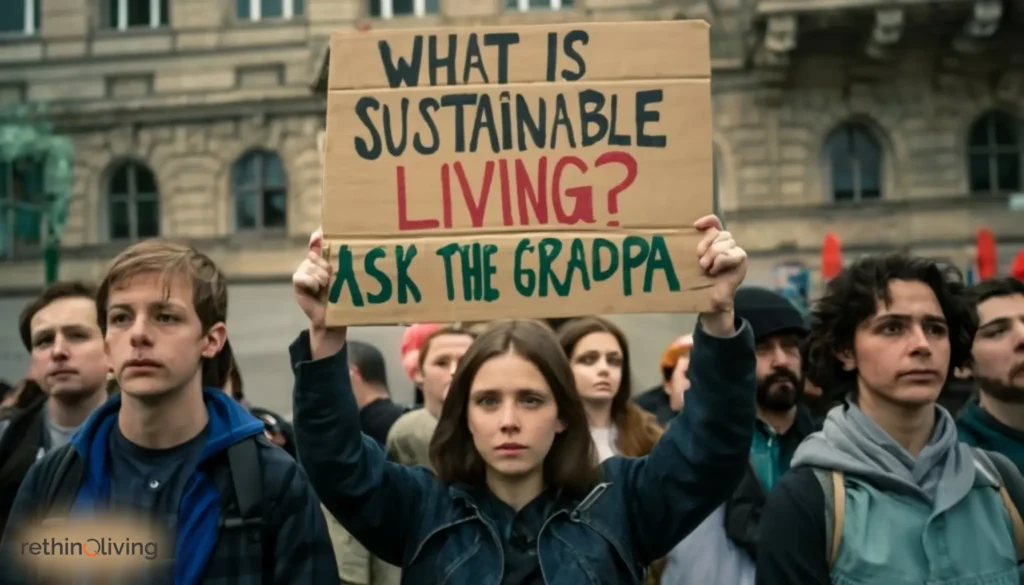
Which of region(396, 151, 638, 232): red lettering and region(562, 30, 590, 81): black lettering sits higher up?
region(562, 30, 590, 81): black lettering

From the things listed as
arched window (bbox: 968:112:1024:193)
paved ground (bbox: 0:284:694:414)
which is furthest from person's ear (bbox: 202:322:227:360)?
arched window (bbox: 968:112:1024:193)

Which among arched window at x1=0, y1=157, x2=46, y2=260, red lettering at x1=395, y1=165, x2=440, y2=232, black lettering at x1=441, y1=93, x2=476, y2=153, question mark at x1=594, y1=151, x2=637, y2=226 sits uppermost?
arched window at x1=0, y1=157, x2=46, y2=260

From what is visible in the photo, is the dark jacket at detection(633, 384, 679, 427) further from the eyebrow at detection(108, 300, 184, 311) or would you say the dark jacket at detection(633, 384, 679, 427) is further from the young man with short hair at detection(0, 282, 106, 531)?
the eyebrow at detection(108, 300, 184, 311)

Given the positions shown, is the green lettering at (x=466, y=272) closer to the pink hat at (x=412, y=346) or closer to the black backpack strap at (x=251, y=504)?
the black backpack strap at (x=251, y=504)

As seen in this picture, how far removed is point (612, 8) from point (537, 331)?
1640 centimetres

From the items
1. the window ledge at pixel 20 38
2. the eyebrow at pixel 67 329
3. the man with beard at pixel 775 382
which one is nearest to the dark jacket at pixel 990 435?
the man with beard at pixel 775 382

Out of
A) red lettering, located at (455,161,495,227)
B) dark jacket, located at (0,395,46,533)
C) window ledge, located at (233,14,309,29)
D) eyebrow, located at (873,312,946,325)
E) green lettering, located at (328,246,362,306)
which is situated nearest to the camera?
green lettering, located at (328,246,362,306)

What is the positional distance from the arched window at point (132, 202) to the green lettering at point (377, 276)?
17.8 meters

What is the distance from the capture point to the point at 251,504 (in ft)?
7.75

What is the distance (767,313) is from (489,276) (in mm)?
1564

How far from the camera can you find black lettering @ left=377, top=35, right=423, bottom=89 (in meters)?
2.59

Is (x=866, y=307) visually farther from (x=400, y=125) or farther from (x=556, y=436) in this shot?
(x=400, y=125)

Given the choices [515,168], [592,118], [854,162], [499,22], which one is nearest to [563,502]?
[515,168]

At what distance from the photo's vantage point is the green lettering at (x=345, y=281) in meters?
2.45
